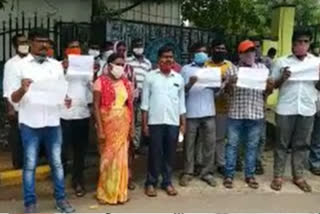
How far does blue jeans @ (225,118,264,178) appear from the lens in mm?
8016

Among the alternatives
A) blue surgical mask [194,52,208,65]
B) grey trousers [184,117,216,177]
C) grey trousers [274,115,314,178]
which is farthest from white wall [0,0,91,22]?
grey trousers [274,115,314,178]

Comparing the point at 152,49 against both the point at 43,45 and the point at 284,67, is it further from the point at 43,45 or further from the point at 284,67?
the point at 43,45

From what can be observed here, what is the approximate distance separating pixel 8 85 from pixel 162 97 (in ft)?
5.89

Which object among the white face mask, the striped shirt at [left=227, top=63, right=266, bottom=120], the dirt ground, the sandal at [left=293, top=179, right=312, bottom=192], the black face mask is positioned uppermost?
the white face mask

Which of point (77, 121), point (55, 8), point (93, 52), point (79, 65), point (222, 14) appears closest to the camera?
point (79, 65)

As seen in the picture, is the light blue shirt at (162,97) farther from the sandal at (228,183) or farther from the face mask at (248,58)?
the sandal at (228,183)

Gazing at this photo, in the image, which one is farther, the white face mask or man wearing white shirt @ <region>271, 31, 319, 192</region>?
man wearing white shirt @ <region>271, 31, 319, 192</region>

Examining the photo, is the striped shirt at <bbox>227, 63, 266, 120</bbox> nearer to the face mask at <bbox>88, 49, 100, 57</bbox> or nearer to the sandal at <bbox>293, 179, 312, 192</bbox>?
the sandal at <bbox>293, 179, 312, 192</bbox>

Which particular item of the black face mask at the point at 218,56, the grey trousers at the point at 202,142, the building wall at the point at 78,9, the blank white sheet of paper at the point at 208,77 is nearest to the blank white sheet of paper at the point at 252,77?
the blank white sheet of paper at the point at 208,77

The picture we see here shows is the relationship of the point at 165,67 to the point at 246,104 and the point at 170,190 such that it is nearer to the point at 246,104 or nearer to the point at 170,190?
the point at 246,104

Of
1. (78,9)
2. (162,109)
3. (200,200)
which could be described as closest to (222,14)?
(78,9)

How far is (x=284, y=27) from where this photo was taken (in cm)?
1429

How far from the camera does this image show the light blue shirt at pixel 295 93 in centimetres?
786

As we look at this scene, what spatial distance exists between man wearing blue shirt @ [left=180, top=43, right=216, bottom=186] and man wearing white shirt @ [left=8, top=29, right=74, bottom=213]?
5.99 feet
